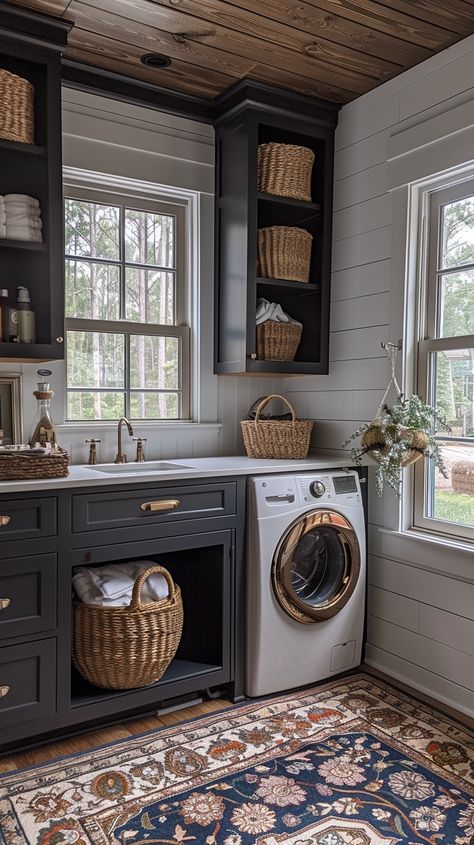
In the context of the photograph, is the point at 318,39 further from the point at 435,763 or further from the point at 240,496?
the point at 435,763

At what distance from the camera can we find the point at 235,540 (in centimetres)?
270

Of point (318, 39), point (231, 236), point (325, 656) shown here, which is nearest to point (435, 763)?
point (325, 656)

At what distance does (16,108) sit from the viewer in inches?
99.7

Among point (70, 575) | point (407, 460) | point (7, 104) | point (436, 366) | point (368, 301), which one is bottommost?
point (70, 575)

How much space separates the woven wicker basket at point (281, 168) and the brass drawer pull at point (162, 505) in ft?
5.07

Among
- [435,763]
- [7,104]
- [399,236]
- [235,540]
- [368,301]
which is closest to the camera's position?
[435,763]

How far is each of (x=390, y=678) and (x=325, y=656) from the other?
34cm

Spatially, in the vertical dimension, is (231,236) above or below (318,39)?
below

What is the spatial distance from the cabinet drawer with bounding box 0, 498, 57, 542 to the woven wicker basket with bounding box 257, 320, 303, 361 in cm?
131

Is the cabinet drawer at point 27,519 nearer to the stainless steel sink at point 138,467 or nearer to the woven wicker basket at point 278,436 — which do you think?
the stainless steel sink at point 138,467

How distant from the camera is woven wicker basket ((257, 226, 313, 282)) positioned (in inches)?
123

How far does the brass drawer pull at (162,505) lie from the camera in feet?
→ 8.12

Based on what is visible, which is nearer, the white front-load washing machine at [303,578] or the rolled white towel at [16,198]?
the rolled white towel at [16,198]

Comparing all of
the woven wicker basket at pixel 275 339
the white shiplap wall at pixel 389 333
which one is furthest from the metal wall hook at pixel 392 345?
the woven wicker basket at pixel 275 339
